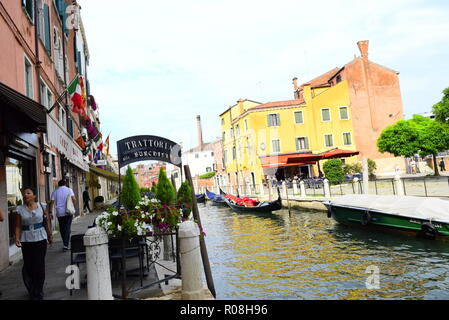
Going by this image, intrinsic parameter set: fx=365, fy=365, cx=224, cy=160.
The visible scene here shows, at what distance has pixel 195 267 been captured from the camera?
14.2ft

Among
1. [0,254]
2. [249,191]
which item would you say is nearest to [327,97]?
[249,191]

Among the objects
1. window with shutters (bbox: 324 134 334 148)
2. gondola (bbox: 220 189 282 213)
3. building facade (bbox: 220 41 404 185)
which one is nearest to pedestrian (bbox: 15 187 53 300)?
gondola (bbox: 220 189 282 213)

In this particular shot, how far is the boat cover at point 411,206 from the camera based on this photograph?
397 inches

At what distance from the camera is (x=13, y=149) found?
23.5 ft

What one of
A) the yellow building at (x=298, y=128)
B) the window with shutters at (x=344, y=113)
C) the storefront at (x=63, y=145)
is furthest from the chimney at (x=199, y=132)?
the storefront at (x=63, y=145)

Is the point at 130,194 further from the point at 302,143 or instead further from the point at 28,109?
the point at 302,143

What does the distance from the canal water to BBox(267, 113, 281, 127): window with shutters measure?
Answer: 2393cm

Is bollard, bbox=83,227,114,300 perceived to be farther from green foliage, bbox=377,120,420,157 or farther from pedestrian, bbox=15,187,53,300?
green foliage, bbox=377,120,420,157

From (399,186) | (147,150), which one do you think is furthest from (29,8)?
(399,186)

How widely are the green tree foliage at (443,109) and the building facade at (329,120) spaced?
30.3 feet

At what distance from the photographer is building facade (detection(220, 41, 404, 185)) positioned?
35.7 metres

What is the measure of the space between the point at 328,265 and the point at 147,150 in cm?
535

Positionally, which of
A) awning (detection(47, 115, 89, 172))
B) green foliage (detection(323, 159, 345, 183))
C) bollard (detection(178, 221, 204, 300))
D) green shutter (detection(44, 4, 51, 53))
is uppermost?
green shutter (detection(44, 4, 51, 53))
